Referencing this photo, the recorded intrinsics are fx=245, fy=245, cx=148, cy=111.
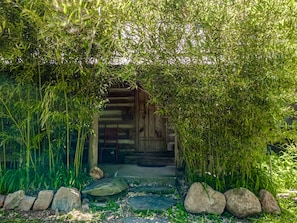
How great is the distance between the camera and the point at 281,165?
4152 millimetres

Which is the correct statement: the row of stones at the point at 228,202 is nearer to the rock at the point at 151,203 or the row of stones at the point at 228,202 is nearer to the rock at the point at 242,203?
the rock at the point at 242,203

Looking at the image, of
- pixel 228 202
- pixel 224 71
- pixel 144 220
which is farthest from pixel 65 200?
pixel 224 71

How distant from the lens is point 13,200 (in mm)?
3096

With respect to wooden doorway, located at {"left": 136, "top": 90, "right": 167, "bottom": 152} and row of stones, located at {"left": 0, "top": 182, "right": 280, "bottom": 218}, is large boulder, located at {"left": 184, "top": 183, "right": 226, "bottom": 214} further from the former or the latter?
wooden doorway, located at {"left": 136, "top": 90, "right": 167, "bottom": 152}

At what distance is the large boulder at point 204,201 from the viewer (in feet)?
9.75

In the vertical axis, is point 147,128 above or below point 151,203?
above

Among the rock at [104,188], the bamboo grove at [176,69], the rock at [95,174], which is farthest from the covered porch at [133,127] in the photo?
the bamboo grove at [176,69]

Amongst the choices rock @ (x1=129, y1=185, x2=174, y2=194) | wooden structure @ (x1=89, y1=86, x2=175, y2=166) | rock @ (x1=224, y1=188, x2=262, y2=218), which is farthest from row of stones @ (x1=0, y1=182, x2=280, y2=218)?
wooden structure @ (x1=89, y1=86, x2=175, y2=166)

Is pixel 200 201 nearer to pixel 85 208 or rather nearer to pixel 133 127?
pixel 85 208

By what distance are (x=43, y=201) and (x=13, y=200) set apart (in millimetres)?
381

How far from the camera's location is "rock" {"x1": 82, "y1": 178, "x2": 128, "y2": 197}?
329 centimetres

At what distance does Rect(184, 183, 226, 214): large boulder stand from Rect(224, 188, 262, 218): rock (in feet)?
0.30

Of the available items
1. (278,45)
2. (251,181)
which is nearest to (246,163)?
(251,181)

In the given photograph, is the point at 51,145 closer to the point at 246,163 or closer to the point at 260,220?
the point at 246,163
